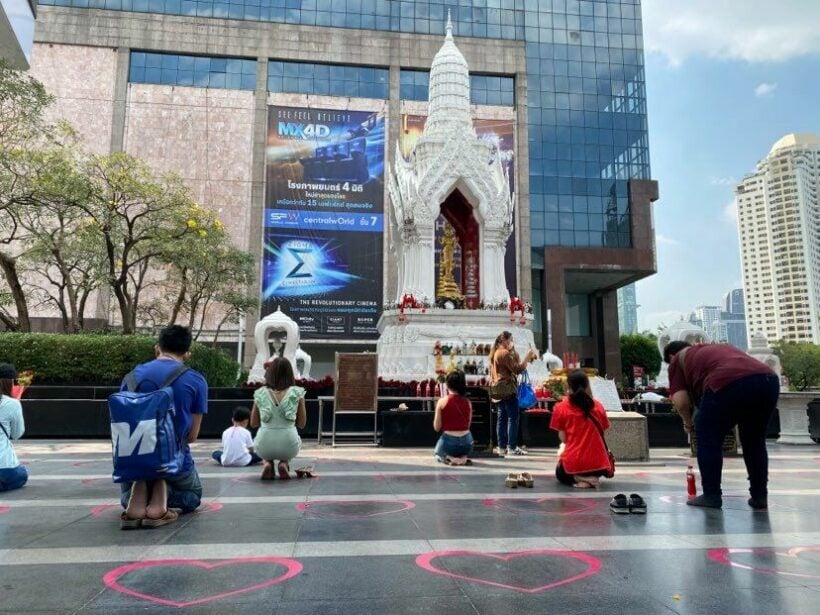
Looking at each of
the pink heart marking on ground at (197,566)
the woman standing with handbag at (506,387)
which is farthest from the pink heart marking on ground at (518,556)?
the woman standing with handbag at (506,387)

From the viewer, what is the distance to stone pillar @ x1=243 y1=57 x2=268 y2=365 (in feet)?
125

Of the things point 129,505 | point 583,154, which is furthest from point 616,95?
point 129,505

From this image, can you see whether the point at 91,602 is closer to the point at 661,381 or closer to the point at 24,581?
the point at 24,581

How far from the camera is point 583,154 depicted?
46.4 meters

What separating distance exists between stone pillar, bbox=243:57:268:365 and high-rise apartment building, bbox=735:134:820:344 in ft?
230

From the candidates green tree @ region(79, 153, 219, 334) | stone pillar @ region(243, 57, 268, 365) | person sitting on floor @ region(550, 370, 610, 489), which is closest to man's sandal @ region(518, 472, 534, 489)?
person sitting on floor @ region(550, 370, 610, 489)

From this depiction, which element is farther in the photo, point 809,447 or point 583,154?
point 583,154

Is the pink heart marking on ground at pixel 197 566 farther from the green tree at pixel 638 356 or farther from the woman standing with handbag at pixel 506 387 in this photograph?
the green tree at pixel 638 356

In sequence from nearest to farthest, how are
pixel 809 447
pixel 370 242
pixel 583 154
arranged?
pixel 809 447 → pixel 370 242 → pixel 583 154

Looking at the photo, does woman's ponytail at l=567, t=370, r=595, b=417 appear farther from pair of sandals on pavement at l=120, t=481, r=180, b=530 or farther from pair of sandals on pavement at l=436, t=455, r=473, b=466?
pair of sandals on pavement at l=120, t=481, r=180, b=530

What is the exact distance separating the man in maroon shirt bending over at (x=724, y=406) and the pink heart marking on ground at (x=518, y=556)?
7.68 ft

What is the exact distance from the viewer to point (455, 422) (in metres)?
8.62

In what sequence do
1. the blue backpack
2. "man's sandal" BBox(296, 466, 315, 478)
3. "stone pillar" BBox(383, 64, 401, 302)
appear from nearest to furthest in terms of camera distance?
the blue backpack → "man's sandal" BBox(296, 466, 315, 478) → "stone pillar" BBox(383, 64, 401, 302)

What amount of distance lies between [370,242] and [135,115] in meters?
18.0
